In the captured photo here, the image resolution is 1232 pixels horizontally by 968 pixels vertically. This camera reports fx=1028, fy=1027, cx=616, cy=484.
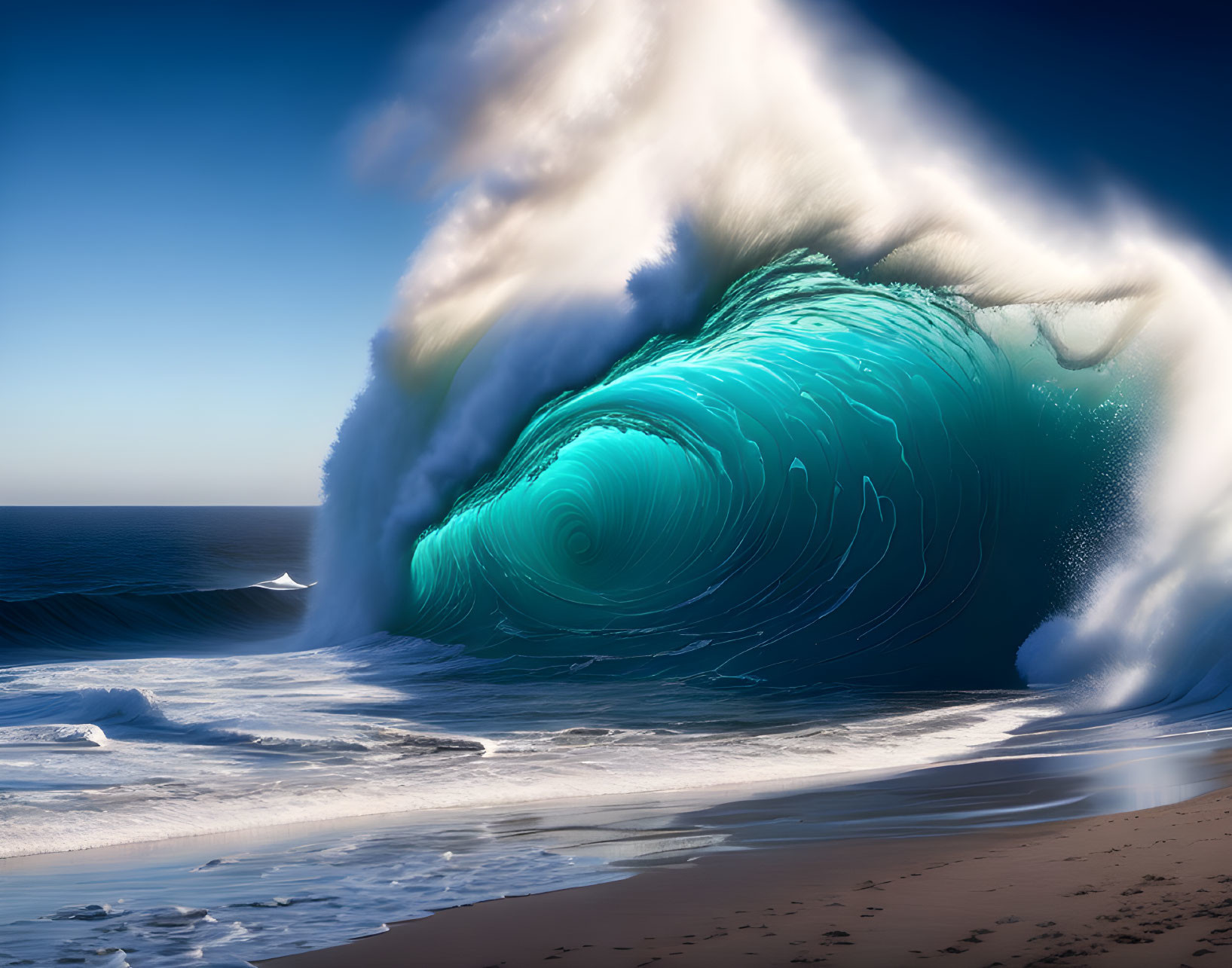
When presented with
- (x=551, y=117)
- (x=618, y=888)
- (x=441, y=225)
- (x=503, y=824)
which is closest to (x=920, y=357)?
(x=551, y=117)

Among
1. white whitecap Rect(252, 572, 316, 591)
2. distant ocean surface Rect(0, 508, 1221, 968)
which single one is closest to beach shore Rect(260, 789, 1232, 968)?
distant ocean surface Rect(0, 508, 1221, 968)

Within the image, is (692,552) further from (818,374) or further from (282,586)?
(282,586)

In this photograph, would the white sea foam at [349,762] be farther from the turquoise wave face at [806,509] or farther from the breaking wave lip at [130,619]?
the breaking wave lip at [130,619]

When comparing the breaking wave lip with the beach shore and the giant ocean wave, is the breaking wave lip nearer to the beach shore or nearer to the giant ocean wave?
the giant ocean wave

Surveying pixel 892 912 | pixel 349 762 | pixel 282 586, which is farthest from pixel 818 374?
pixel 282 586

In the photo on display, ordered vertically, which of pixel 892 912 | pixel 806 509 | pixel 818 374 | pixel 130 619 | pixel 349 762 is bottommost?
pixel 130 619

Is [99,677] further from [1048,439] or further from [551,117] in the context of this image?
[1048,439]
